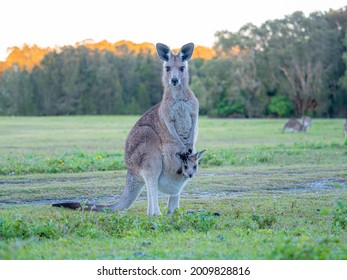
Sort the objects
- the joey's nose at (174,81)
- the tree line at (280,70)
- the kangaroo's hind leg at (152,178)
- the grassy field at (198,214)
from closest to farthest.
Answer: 1. the grassy field at (198,214)
2. the kangaroo's hind leg at (152,178)
3. the joey's nose at (174,81)
4. the tree line at (280,70)

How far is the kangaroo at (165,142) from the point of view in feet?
→ 26.9

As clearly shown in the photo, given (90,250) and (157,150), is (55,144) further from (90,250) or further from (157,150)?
(90,250)

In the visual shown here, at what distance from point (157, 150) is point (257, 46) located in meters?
50.5

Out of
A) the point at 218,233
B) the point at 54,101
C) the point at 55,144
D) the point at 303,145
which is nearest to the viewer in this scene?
the point at 218,233

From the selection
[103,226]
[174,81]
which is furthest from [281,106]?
[103,226]

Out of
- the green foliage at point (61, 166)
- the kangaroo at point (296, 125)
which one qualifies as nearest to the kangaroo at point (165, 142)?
the green foliage at point (61, 166)

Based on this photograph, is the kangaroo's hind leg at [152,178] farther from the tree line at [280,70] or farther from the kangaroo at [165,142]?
the tree line at [280,70]

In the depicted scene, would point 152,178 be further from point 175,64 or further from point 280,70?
point 280,70

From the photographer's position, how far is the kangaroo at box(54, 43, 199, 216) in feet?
26.9

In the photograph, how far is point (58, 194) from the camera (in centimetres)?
1053

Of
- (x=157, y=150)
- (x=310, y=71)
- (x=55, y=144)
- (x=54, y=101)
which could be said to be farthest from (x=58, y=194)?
(x=54, y=101)

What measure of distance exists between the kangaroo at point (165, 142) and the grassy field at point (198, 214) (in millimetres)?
410

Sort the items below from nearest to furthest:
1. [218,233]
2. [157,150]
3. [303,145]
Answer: [218,233], [157,150], [303,145]

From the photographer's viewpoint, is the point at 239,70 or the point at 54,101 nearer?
the point at 239,70
